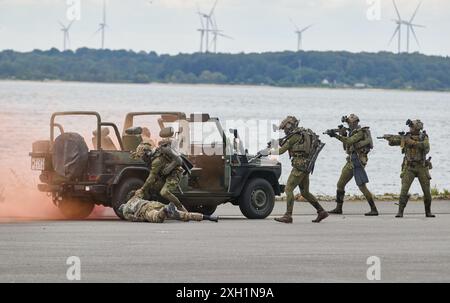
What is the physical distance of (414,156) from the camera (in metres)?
23.9

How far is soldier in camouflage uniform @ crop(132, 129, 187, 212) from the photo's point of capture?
71.0ft

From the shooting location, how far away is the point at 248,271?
14.9 m

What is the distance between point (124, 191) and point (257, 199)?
99.3 inches

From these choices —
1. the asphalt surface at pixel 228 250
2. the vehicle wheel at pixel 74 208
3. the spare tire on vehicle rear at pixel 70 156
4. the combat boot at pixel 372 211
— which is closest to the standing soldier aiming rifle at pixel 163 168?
the asphalt surface at pixel 228 250

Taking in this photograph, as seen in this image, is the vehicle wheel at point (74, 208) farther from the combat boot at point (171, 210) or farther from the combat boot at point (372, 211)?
the combat boot at point (372, 211)

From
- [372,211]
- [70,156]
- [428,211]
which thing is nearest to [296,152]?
[372,211]

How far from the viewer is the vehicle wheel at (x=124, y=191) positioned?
71.9 ft

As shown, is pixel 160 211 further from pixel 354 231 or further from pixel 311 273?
pixel 311 273

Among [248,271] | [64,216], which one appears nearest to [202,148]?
[64,216]

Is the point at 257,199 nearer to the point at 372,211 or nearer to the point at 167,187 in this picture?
the point at 167,187

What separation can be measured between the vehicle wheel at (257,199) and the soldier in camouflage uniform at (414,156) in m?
2.19

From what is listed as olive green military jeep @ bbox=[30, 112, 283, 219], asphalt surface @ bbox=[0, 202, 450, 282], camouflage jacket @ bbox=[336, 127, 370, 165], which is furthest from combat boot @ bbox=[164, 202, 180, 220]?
camouflage jacket @ bbox=[336, 127, 370, 165]

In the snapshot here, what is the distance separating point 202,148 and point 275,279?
900 centimetres

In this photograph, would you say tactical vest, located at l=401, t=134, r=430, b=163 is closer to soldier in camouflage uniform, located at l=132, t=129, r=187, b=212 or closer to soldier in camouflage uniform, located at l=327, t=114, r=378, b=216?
soldier in camouflage uniform, located at l=327, t=114, r=378, b=216
